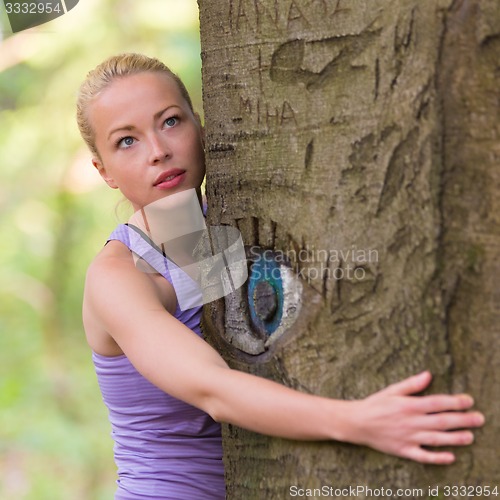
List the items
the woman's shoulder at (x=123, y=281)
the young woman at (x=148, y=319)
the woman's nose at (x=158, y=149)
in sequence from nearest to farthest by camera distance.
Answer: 1. the young woman at (x=148, y=319)
2. the woman's shoulder at (x=123, y=281)
3. the woman's nose at (x=158, y=149)

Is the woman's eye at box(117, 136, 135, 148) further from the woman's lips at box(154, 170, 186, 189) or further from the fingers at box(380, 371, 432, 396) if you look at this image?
the fingers at box(380, 371, 432, 396)

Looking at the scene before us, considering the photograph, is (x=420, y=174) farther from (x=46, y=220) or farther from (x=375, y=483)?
(x=46, y=220)

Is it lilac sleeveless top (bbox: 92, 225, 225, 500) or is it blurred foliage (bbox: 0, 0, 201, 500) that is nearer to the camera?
lilac sleeveless top (bbox: 92, 225, 225, 500)

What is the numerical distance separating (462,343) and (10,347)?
5208mm

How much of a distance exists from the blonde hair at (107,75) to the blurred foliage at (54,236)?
341 cm

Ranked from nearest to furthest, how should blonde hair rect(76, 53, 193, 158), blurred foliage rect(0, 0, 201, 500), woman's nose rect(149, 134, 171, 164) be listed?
woman's nose rect(149, 134, 171, 164)
blonde hair rect(76, 53, 193, 158)
blurred foliage rect(0, 0, 201, 500)

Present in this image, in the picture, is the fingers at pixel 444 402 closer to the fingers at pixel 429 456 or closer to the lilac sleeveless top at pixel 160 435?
the fingers at pixel 429 456

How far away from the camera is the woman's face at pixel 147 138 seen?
6.45 ft

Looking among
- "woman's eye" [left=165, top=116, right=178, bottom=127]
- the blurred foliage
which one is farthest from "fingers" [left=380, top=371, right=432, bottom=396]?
the blurred foliage

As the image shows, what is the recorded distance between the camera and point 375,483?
152 centimetres

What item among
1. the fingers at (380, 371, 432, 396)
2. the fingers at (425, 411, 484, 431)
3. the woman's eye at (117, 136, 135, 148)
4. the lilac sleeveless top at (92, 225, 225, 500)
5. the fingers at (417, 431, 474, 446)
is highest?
the woman's eye at (117, 136, 135, 148)

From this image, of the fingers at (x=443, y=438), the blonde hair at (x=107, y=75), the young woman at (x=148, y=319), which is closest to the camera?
the fingers at (x=443, y=438)

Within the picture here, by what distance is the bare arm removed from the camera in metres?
1.43

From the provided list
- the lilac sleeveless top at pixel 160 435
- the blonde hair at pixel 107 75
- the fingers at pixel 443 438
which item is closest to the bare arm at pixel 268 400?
the fingers at pixel 443 438
